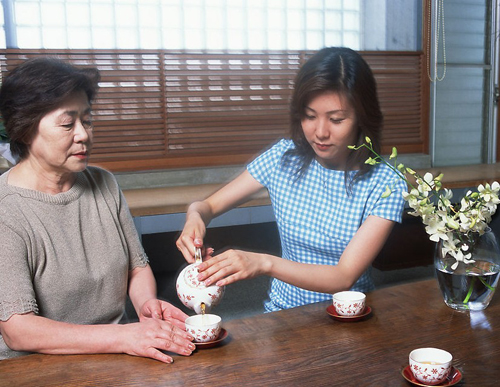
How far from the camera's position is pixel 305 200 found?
6.59 feet

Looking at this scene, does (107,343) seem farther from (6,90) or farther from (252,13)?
(252,13)

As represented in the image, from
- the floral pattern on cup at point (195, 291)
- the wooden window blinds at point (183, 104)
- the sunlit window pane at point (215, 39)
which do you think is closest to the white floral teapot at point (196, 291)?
the floral pattern on cup at point (195, 291)

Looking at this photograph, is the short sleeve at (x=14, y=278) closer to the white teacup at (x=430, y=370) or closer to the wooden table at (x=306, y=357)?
the wooden table at (x=306, y=357)

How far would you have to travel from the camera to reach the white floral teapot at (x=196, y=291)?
1428mm

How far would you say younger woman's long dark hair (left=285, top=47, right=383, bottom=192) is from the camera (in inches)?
72.2

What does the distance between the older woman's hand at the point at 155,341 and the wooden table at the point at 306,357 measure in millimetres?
17

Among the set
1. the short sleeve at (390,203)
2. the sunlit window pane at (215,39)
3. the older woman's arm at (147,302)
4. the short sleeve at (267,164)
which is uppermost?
the sunlit window pane at (215,39)

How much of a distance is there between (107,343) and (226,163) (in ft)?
12.2

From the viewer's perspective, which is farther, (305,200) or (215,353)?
(305,200)

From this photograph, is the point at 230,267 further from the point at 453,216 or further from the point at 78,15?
the point at 78,15

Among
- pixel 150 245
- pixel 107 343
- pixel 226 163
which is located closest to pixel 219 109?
pixel 226 163

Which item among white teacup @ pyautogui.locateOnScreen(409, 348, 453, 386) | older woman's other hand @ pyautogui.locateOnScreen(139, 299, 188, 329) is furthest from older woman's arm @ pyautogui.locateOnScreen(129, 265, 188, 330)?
white teacup @ pyautogui.locateOnScreen(409, 348, 453, 386)

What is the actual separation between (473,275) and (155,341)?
802 mm

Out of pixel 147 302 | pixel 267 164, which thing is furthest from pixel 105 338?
pixel 267 164
